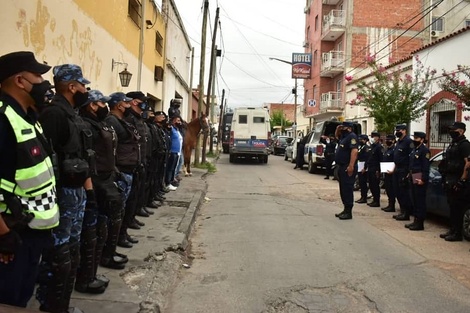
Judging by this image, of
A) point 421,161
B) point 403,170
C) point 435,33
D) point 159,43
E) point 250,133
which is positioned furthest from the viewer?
point 435,33

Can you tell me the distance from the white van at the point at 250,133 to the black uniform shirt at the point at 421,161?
48.2ft

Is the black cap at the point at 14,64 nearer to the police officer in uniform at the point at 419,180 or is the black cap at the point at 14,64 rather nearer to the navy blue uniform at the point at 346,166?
the navy blue uniform at the point at 346,166

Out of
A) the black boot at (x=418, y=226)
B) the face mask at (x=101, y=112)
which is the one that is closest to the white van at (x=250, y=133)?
the black boot at (x=418, y=226)

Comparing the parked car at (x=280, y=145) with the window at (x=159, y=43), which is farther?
the parked car at (x=280, y=145)

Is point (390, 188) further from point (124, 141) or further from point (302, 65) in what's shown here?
point (302, 65)

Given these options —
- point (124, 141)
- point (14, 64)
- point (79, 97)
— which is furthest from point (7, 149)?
point (124, 141)

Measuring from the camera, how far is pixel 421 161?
27.4 ft

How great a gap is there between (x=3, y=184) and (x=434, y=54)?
57.5ft

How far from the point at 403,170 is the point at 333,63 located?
2716 cm

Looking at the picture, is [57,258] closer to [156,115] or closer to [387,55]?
[156,115]

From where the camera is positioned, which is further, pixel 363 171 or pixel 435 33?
pixel 435 33

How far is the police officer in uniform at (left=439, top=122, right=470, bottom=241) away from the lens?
7.13m

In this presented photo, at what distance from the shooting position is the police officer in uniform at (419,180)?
821cm

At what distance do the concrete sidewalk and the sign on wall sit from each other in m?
32.7
